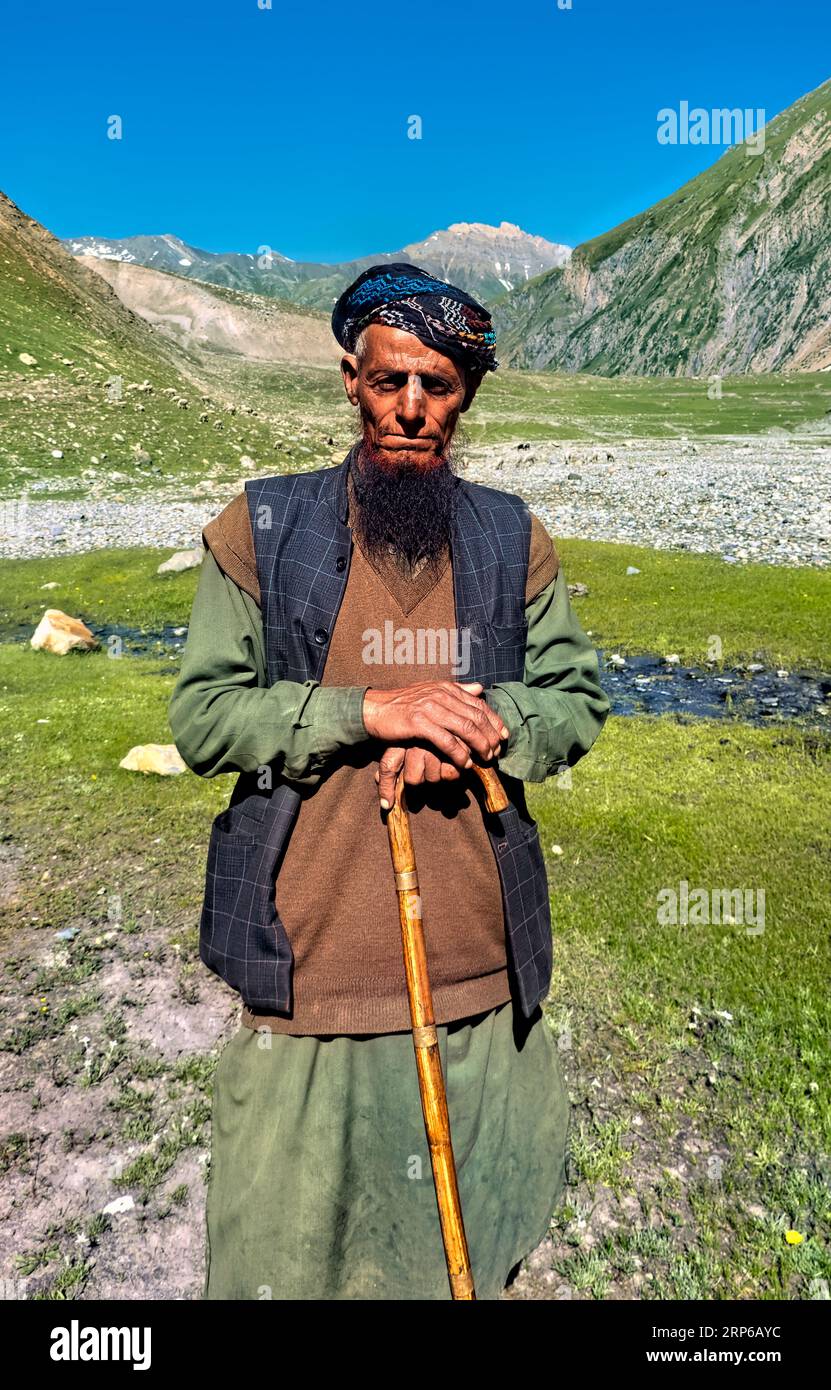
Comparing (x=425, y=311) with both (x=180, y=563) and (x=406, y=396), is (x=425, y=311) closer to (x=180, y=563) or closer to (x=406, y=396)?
(x=406, y=396)

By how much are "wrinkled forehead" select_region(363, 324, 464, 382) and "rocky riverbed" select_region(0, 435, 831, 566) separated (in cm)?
1824

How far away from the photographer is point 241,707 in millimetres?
2693

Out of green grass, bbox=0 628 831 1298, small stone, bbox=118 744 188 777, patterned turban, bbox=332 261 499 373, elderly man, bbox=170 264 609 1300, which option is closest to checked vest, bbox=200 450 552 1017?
elderly man, bbox=170 264 609 1300

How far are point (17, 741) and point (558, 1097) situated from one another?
10499 millimetres

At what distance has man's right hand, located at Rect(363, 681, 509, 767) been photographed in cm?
256

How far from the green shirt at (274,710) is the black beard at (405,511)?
0.51 metres

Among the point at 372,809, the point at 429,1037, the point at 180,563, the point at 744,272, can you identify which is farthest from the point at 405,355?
the point at 744,272

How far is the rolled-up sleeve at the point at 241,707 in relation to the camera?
263cm

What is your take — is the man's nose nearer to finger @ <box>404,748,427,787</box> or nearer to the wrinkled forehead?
the wrinkled forehead

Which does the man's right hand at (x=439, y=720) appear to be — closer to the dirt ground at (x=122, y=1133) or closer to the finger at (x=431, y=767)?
the finger at (x=431, y=767)

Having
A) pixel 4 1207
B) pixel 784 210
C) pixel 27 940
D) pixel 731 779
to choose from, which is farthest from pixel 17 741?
pixel 784 210

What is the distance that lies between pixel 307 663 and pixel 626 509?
26260 mm

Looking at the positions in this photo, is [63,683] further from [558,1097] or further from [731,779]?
[558,1097]

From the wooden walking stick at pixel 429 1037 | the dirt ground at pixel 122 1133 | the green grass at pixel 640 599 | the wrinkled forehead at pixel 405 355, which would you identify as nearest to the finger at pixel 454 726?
the wooden walking stick at pixel 429 1037
